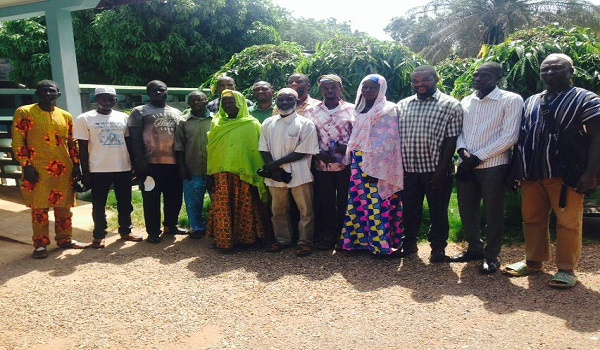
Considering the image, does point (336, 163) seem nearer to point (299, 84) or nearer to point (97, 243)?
point (299, 84)

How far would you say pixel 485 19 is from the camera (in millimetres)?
19688

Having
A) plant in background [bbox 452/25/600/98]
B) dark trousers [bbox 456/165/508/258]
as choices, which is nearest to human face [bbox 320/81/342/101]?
dark trousers [bbox 456/165/508/258]

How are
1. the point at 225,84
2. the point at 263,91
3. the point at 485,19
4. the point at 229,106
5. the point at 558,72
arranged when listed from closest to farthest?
the point at 558,72 < the point at 229,106 < the point at 263,91 < the point at 225,84 < the point at 485,19

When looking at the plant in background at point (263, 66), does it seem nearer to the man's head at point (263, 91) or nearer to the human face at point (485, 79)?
Answer: the man's head at point (263, 91)

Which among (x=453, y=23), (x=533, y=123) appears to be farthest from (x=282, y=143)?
(x=453, y=23)

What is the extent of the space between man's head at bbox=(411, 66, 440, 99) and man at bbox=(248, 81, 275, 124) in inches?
61.0

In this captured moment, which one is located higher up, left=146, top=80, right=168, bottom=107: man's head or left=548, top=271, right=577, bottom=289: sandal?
left=146, top=80, right=168, bottom=107: man's head

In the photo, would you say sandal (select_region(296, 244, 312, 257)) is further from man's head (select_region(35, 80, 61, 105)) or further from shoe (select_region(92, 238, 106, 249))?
man's head (select_region(35, 80, 61, 105))

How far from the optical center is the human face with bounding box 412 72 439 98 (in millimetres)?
4207

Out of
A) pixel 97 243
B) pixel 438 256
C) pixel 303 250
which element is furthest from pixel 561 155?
pixel 97 243

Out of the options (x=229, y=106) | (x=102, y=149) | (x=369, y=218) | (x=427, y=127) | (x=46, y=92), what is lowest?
(x=369, y=218)

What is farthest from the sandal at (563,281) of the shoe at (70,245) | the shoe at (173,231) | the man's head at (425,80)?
the shoe at (70,245)

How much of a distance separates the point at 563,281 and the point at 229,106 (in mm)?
3191

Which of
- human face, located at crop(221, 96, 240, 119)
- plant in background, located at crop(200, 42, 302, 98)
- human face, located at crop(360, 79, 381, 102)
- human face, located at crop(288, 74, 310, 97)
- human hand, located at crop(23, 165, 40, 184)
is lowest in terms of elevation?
human hand, located at crop(23, 165, 40, 184)
